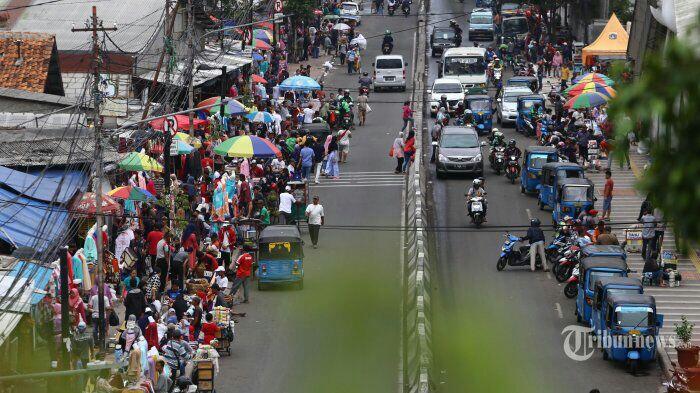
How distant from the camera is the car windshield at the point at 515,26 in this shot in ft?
228

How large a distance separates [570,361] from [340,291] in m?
19.0

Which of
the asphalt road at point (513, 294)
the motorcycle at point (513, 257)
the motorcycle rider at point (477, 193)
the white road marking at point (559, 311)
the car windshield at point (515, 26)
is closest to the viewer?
the asphalt road at point (513, 294)

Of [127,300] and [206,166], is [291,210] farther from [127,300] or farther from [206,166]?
[127,300]

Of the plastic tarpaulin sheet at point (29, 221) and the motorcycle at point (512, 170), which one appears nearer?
the plastic tarpaulin sheet at point (29, 221)

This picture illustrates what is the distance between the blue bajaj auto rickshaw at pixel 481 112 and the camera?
48500 millimetres

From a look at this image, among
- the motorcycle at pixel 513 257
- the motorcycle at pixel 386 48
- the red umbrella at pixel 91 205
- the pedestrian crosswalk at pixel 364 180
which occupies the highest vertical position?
the red umbrella at pixel 91 205

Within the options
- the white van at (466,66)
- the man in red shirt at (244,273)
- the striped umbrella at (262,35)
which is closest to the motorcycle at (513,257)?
the man in red shirt at (244,273)

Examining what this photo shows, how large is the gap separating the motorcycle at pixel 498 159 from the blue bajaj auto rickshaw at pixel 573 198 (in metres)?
6.93

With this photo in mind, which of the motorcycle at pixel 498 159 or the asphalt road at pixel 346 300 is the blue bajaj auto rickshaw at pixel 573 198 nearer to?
the asphalt road at pixel 346 300

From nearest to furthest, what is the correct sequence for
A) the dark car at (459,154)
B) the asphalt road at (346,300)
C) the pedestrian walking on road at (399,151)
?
the asphalt road at (346,300) < the dark car at (459,154) < the pedestrian walking on road at (399,151)

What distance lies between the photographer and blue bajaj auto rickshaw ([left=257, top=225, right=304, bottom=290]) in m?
29.5

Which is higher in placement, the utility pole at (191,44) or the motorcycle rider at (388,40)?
the utility pole at (191,44)

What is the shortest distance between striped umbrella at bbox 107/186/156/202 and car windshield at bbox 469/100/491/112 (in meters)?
21.7

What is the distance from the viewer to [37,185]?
28297 millimetres
